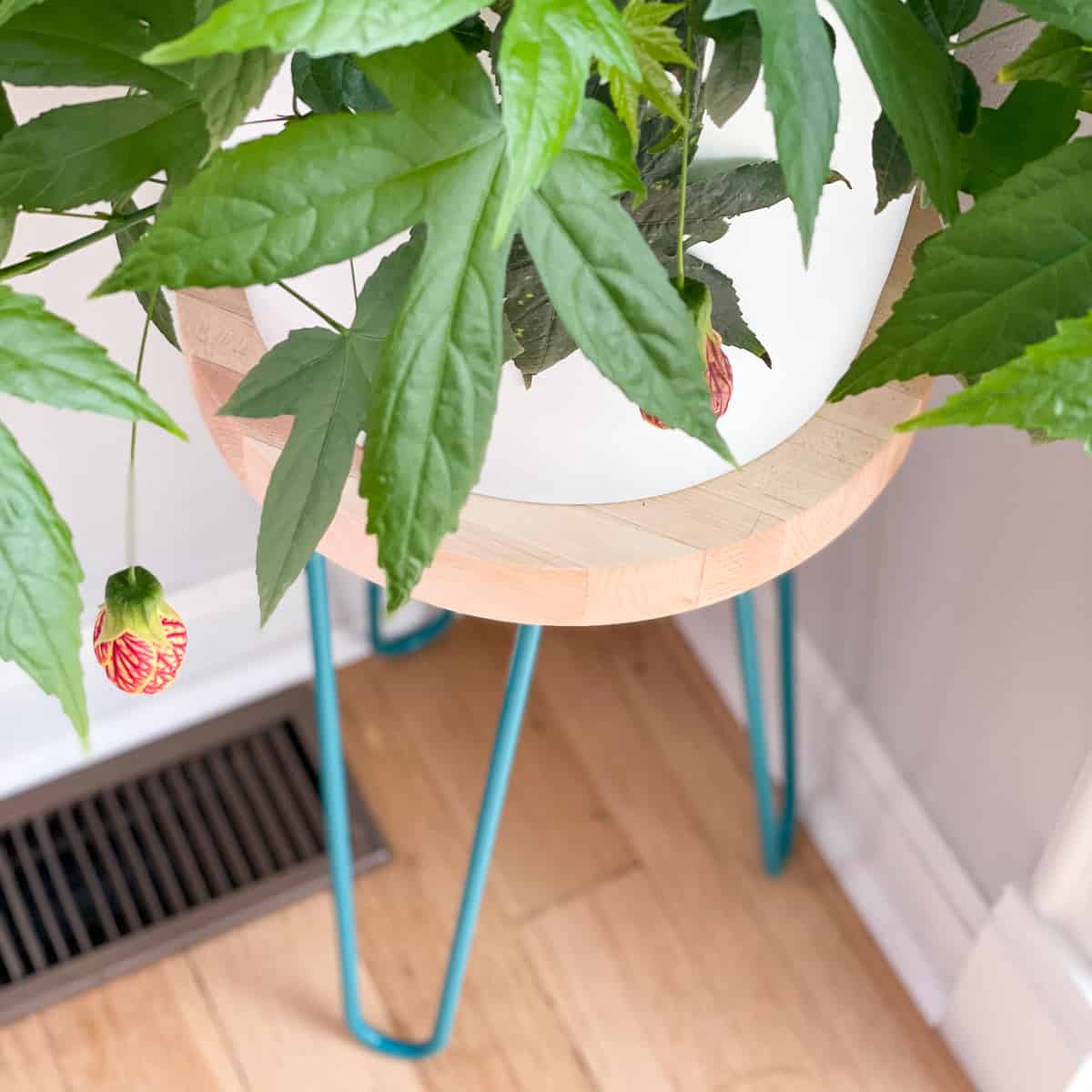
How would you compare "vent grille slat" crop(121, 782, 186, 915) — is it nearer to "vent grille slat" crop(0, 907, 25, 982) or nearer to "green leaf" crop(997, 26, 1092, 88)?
"vent grille slat" crop(0, 907, 25, 982)

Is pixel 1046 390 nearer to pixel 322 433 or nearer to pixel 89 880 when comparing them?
pixel 322 433

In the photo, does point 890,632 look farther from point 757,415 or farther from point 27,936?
point 27,936

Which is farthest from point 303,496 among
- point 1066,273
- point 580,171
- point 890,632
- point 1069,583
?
point 890,632

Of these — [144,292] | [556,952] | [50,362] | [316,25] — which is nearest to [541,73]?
[316,25]

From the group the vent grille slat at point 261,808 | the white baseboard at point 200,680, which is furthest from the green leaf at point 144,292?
the vent grille slat at point 261,808

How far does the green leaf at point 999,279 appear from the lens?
1.39 feet

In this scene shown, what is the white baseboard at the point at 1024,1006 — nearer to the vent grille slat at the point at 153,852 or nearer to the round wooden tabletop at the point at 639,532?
the round wooden tabletop at the point at 639,532

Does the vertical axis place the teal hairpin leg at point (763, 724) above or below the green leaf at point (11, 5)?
below

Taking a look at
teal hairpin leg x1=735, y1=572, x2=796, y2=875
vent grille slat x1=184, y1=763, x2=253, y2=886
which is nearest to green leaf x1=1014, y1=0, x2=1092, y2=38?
teal hairpin leg x1=735, y1=572, x2=796, y2=875

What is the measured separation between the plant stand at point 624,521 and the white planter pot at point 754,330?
0.01m

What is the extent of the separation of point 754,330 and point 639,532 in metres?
0.11

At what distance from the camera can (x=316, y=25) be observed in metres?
0.33

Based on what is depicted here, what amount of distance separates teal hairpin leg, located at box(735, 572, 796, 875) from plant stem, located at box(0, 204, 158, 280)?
1.80ft

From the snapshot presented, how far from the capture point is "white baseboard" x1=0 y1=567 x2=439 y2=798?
1192 mm
